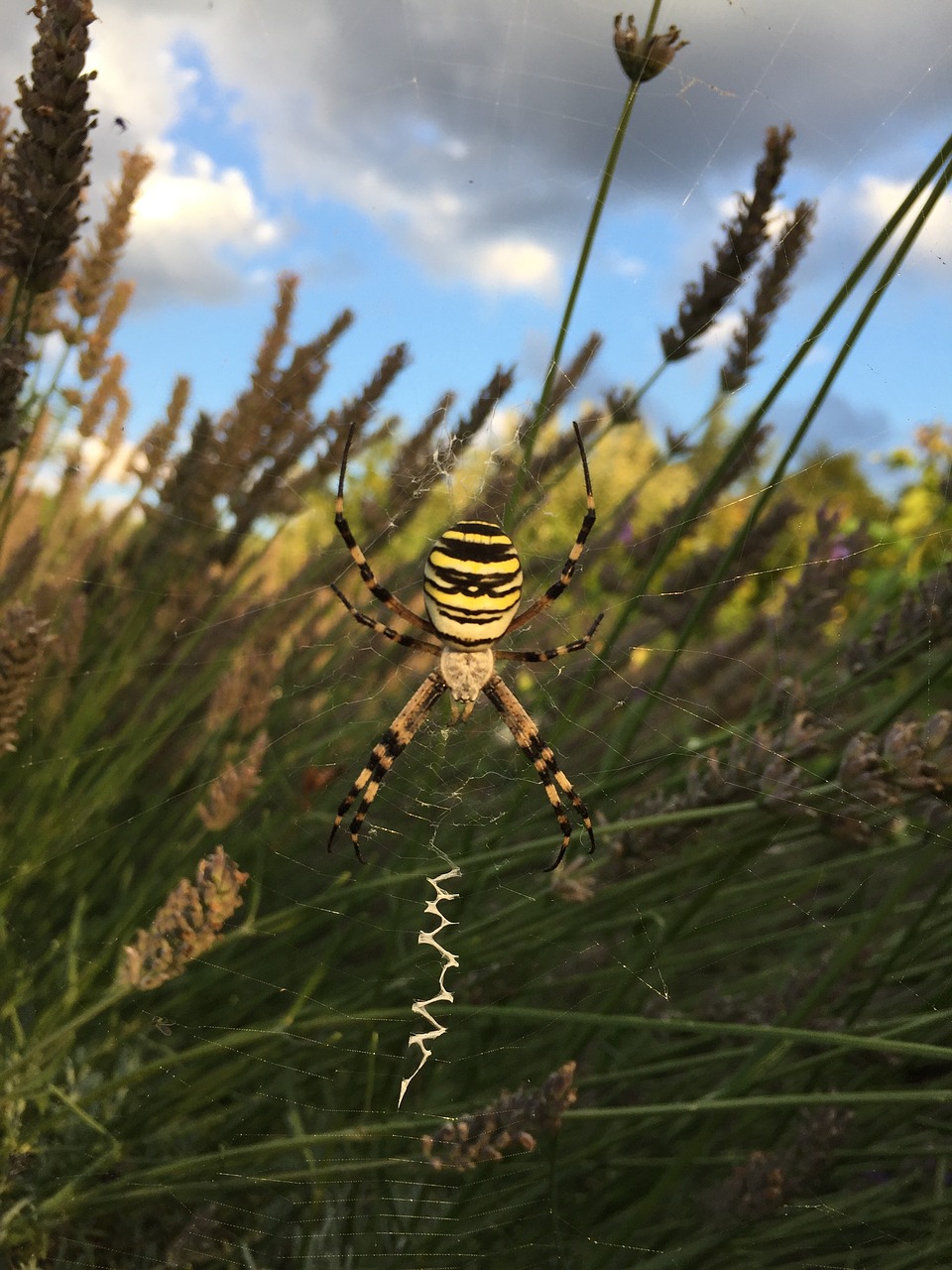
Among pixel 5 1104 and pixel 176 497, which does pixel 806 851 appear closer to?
pixel 176 497

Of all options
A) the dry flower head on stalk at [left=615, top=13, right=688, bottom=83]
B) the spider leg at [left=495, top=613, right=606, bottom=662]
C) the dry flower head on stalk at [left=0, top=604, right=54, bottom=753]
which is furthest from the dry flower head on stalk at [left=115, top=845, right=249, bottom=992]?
the dry flower head on stalk at [left=615, top=13, right=688, bottom=83]

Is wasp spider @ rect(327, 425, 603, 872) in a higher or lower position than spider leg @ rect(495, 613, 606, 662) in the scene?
lower

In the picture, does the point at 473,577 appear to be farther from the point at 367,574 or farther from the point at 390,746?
the point at 390,746

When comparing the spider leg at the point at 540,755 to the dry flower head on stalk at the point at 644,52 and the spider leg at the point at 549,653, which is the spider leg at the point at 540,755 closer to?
the spider leg at the point at 549,653

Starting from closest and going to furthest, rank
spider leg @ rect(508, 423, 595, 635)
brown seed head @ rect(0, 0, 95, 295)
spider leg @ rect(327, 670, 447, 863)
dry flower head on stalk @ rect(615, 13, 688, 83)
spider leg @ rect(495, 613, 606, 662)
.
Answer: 1. brown seed head @ rect(0, 0, 95, 295)
2. dry flower head on stalk @ rect(615, 13, 688, 83)
3. spider leg @ rect(508, 423, 595, 635)
4. spider leg @ rect(495, 613, 606, 662)
5. spider leg @ rect(327, 670, 447, 863)

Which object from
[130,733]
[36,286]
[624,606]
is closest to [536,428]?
[624,606]

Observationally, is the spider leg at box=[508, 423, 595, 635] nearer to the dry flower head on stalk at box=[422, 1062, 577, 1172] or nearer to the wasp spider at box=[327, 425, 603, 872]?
the wasp spider at box=[327, 425, 603, 872]
